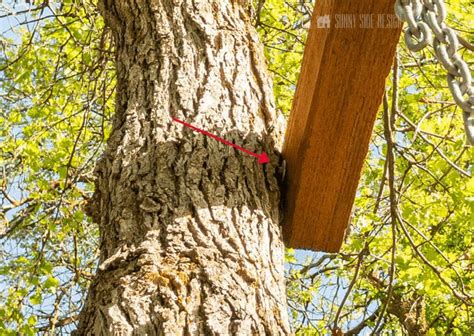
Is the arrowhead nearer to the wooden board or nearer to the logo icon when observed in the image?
the wooden board

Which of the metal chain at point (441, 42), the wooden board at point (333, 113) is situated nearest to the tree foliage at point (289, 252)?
the wooden board at point (333, 113)

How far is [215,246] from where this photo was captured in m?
2.00

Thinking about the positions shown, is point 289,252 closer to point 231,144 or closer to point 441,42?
point 231,144

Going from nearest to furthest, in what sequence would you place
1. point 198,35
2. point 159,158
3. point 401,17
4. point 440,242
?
point 401,17 → point 159,158 → point 198,35 → point 440,242

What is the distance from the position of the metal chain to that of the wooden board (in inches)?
32.4

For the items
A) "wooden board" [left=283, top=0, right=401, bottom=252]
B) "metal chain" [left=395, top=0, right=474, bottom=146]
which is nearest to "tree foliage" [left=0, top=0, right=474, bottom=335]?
"wooden board" [left=283, top=0, right=401, bottom=252]

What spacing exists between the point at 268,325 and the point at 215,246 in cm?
26

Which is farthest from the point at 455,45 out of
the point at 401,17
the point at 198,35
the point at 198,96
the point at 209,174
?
the point at 198,35

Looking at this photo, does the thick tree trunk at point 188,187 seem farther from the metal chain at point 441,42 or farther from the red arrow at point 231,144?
the metal chain at point 441,42

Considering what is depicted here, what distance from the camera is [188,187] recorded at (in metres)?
2.14

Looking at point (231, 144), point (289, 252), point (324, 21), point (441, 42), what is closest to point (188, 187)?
point (231, 144)

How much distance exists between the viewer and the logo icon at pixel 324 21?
2.22 m

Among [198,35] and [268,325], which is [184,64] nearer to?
[198,35]

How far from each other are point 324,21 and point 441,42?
1.05 metres
